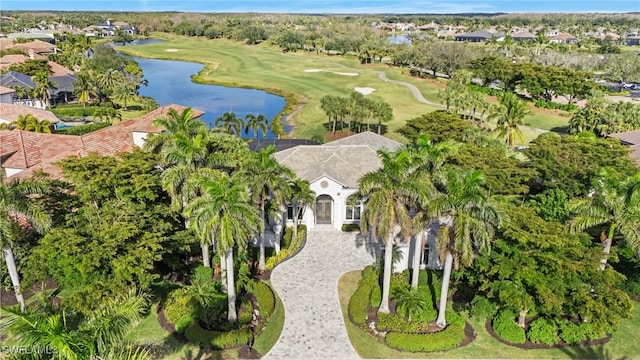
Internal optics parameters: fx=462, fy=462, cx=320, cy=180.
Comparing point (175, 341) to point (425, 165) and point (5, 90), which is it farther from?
point (5, 90)

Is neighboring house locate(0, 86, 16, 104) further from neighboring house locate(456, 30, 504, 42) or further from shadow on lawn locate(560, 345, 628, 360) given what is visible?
neighboring house locate(456, 30, 504, 42)

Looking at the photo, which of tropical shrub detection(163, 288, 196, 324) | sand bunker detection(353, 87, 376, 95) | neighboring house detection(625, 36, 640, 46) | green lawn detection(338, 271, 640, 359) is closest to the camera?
green lawn detection(338, 271, 640, 359)

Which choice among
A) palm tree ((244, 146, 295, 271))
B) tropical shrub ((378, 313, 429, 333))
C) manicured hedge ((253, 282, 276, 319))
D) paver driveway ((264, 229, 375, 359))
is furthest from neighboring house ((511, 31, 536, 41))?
manicured hedge ((253, 282, 276, 319))

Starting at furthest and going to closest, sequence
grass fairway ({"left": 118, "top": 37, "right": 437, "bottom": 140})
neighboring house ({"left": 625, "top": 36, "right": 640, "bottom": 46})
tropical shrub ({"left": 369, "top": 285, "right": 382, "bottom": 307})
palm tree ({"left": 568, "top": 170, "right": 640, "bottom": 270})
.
Answer: neighboring house ({"left": 625, "top": 36, "right": 640, "bottom": 46}) → grass fairway ({"left": 118, "top": 37, "right": 437, "bottom": 140}) → tropical shrub ({"left": 369, "top": 285, "right": 382, "bottom": 307}) → palm tree ({"left": 568, "top": 170, "right": 640, "bottom": 270})

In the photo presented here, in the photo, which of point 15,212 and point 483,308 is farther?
point 483,308

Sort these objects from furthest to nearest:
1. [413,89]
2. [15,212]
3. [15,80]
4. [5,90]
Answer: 1. [413,89]
2. [15,80]
3. [5,90]
4. [15,212]

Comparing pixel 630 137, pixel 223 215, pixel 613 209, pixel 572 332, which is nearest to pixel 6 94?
pixel 223 215

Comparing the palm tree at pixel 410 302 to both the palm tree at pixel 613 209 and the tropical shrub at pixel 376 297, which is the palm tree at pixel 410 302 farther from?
the palm tree at pixel 613 209
